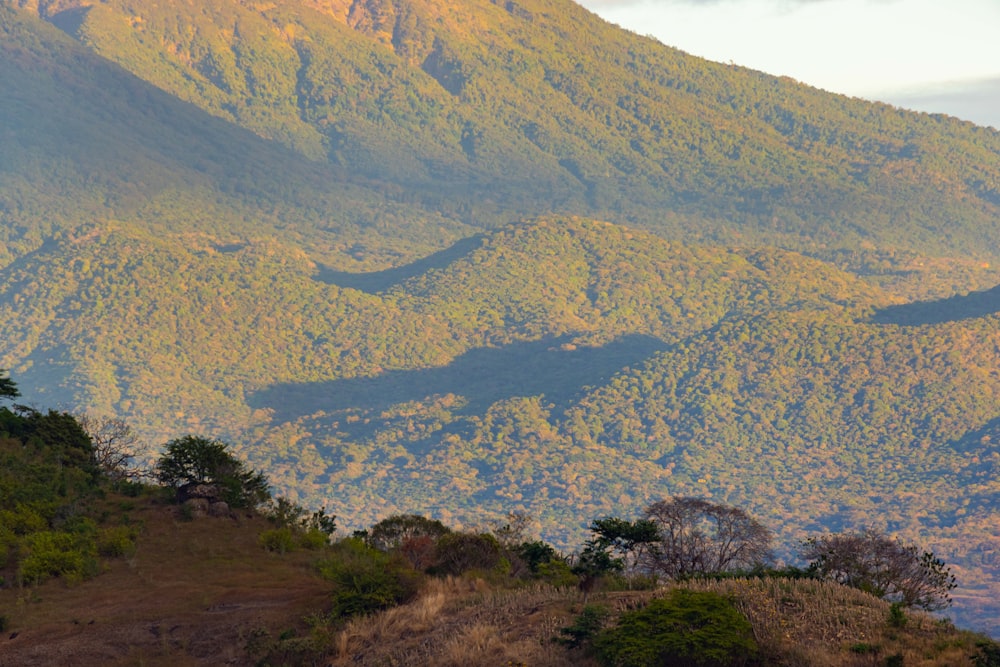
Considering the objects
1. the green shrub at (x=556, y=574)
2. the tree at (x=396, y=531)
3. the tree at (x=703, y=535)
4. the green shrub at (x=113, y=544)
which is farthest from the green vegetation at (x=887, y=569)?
the green shrub at (x=113, y=544)

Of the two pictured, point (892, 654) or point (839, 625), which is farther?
point (839, 625)

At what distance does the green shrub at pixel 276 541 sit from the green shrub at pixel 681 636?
773 inches

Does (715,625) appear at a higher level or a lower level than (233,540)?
lower

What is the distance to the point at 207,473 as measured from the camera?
169 ft

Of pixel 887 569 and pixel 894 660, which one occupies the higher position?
pixel 894 660

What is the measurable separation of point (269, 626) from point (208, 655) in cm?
212

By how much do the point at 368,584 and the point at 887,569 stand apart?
2104 centimetres

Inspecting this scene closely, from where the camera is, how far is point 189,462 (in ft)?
169

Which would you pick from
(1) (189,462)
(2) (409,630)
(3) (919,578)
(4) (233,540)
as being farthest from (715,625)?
(1) (189,462)

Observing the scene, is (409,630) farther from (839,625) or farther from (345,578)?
(839,625)

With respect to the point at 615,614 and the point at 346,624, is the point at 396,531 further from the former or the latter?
the point at 615,614

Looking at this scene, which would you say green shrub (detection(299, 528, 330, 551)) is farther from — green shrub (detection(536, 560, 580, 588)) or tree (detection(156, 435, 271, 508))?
green shrub (detection(536, 560, 580, 588))

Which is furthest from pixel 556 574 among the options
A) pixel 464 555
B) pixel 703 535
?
pixel 703 535

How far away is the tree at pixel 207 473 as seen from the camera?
4994 cm
